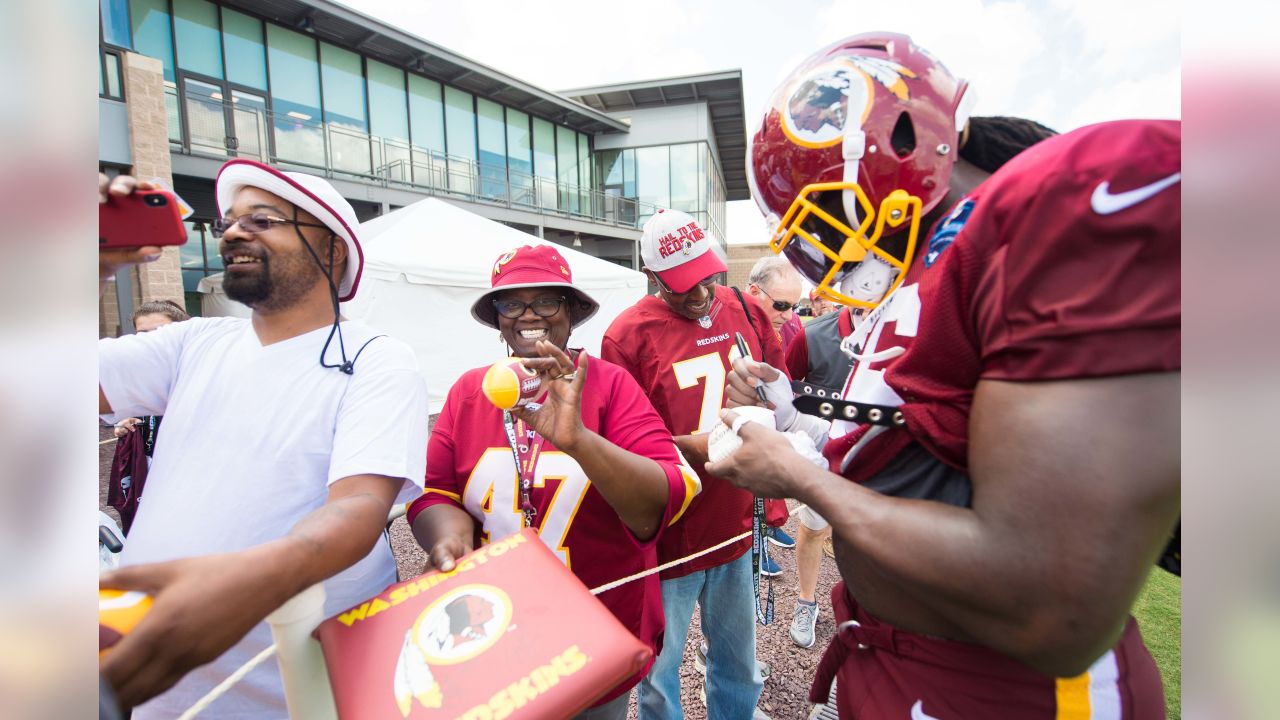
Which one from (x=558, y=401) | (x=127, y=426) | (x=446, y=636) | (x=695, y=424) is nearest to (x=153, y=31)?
(x=127, y=426)

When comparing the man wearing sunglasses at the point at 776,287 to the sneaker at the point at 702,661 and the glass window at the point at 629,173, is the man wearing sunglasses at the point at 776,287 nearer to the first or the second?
the sneaker at the point at 702,661

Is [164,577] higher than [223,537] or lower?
higher

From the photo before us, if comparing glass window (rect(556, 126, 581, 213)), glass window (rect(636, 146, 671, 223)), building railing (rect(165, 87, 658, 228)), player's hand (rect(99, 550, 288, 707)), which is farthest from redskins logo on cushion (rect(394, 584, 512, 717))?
glass window (rect(636, 146, 671, 223))

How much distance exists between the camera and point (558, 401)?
5.34 feet

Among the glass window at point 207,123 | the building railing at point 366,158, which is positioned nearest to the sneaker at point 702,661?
the building railing at point 366,158

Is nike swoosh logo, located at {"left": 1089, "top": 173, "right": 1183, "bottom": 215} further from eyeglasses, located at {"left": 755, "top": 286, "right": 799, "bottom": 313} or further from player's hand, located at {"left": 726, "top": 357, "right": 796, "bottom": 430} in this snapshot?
eyeglasses, located at {"left": 755, "top": 286, "right": 799, "bottom": 313}

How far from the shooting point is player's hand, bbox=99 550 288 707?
0.75 m

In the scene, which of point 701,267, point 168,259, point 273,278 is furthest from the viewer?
point 168,259

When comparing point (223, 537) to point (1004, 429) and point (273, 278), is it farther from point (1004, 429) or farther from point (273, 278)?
point (1004, 429)

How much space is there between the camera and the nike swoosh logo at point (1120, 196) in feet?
2.20
